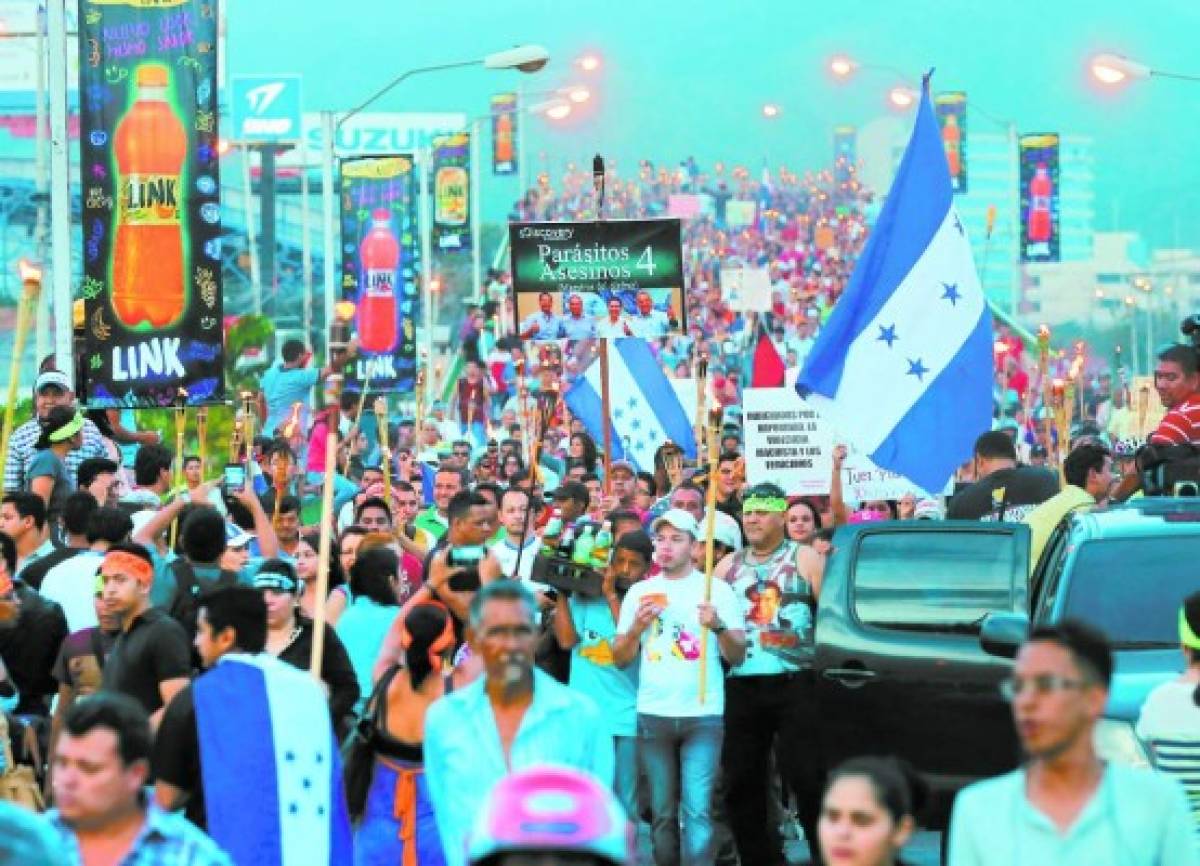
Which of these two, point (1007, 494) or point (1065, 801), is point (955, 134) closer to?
point (1007, 494)

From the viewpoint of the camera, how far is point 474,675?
31.2 ft

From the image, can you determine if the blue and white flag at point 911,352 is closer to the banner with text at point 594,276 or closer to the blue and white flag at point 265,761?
the banner with text at point 594,276

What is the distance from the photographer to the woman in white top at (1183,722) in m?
8.60

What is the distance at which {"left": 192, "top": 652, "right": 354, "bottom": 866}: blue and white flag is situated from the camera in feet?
28.2

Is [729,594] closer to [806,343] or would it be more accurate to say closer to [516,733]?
[516,733]

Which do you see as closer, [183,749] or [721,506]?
[183,749]

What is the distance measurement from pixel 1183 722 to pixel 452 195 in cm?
5806

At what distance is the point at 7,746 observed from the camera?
32.6 ft

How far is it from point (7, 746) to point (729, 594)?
3.52 meters

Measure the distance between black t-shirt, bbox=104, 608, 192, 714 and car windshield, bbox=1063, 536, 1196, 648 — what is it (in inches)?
127

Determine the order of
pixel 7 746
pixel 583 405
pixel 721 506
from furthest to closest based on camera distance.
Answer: pixel 583 405, pixel 721 506, pixel 7 746

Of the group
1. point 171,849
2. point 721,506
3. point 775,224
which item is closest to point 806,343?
point 721,506

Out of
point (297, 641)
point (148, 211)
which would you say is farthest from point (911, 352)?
point (297, 641)

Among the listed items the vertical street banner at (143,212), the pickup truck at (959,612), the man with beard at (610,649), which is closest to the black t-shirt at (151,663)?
the pickup truck at (959,612)
